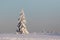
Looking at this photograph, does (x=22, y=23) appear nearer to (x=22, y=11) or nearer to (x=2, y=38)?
(x=22, y=11)

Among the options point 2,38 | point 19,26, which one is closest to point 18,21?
point 19,26

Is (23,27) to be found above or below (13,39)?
above

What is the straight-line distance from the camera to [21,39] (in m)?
15.0

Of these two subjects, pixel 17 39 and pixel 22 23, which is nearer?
pixel 17 39

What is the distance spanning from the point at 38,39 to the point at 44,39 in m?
0.37

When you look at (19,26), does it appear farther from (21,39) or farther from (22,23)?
(21,39)

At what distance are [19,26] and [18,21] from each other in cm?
88

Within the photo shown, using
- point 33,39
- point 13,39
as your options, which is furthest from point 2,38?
point 33,39

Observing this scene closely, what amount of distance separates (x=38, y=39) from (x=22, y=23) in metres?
28.6

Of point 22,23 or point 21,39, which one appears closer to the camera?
point 21,39

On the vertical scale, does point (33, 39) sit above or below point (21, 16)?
below

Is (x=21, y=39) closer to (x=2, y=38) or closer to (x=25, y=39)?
(x=25, y=39)

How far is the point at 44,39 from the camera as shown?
15539 millimetres

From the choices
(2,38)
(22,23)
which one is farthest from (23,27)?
(2,38)
